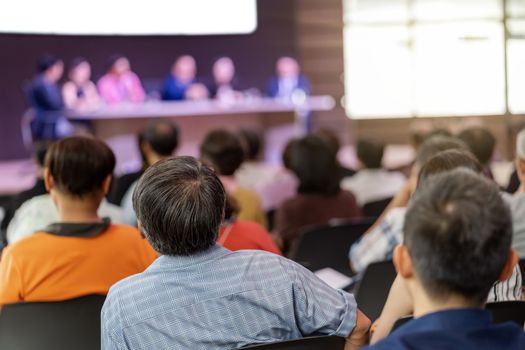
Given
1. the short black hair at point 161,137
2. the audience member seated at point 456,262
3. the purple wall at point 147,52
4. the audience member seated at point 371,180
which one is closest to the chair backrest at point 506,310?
the audience member seated at point 456,262

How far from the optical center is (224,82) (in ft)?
35.3

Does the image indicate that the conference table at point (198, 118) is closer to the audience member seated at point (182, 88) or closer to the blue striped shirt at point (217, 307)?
the audience member seated at point (182, 88)

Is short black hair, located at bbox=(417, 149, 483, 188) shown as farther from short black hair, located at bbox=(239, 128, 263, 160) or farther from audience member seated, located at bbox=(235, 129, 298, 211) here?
short black hair, located at bbox=(239, 128, 263, 160)

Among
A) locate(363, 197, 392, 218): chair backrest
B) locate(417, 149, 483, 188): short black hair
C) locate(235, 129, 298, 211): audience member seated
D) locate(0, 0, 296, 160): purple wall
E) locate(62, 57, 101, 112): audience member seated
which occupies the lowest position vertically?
locate(363, 197, 392, 218): chair backrest

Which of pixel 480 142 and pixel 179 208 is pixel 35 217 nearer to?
pixel 179 208

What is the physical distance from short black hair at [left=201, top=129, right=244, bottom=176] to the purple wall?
22.1 ft

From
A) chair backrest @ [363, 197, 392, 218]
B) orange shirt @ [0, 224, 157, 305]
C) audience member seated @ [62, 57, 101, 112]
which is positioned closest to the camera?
orange shirt @ [0, 224, 157, 305]

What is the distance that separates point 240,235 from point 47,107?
6.45 metres

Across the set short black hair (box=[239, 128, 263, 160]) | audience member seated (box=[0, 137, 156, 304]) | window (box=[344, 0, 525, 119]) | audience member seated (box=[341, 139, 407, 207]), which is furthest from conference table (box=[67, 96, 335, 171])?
audience member seated (box=[0, 137, 156, 304])

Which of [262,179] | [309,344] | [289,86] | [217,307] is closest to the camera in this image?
[309,344]

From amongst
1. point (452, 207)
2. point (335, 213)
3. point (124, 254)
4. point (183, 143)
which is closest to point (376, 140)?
point (335, 213)

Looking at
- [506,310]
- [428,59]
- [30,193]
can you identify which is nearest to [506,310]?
[506,310]

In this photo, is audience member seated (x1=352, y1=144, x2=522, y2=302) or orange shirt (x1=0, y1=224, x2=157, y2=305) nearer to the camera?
audience member seated (x1=352, y1=144, x2=522, y2=302)

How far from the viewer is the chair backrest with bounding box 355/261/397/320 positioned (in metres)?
2.23
